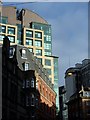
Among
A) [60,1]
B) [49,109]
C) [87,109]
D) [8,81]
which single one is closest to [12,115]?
[8,81]

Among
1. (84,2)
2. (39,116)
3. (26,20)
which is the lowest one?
(39,116)

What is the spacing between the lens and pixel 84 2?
151cm

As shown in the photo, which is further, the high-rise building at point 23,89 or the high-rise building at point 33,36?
the high-rise building at point 33,36

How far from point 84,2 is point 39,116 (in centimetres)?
597

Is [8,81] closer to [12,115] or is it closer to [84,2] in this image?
[12,115]

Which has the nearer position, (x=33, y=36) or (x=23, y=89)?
(x=23, y=89)

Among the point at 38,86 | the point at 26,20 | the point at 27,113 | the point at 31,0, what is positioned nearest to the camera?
the point at 31,0

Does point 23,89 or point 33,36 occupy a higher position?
point 33,36

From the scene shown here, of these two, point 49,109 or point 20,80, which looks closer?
point 20,80

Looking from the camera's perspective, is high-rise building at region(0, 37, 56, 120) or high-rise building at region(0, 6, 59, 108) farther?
high-rise building at region(0, 6, 59, 108)

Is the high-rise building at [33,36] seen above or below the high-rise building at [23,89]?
above

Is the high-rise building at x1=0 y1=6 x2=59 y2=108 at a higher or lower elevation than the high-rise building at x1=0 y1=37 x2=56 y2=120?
higher

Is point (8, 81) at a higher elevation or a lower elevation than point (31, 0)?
lower

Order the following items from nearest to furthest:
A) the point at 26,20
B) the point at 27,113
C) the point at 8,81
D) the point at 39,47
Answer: the point at 8,81
the point at 27,113
the point at 39,47
the point at 26,20
